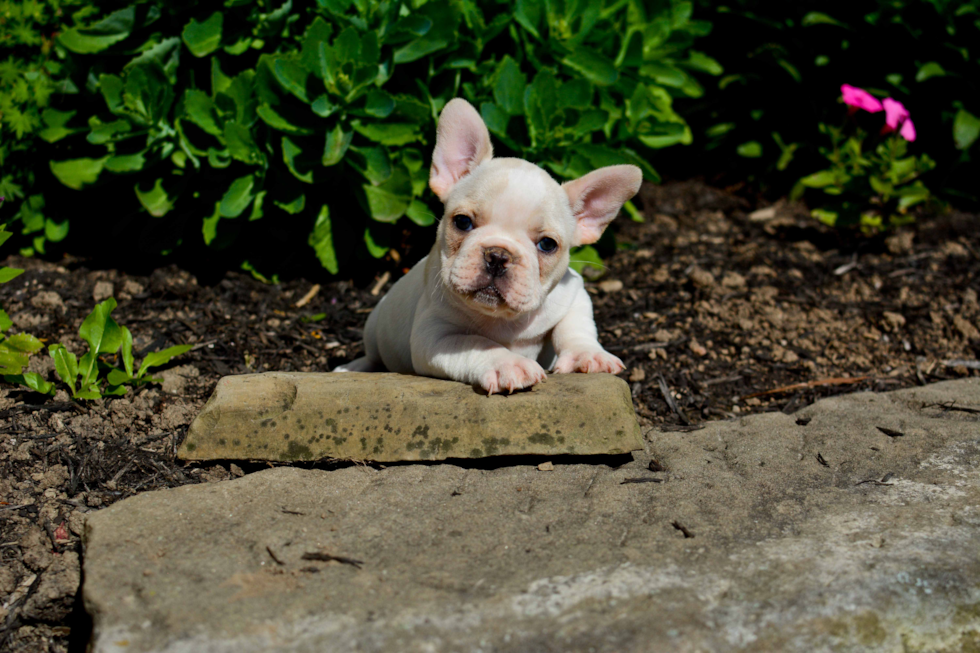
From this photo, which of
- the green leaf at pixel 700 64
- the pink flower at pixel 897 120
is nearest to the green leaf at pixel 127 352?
the green leaf at pixel 700 64

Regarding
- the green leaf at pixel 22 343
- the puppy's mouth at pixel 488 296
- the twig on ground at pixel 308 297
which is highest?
the puppy's mouth at pixel 488 296

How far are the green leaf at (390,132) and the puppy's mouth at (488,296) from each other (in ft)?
6.96

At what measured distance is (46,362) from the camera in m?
4.62

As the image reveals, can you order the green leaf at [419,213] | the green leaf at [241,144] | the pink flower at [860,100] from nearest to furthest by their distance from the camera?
the green leaf at [241,144] → the green leaf at [419,213] → the pink flower at [860,100]

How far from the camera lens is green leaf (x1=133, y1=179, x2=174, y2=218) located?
18.4 ft

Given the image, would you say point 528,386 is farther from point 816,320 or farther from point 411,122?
point 816,320

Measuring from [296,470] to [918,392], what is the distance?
3676 mm

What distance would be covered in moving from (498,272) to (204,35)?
3192 mm

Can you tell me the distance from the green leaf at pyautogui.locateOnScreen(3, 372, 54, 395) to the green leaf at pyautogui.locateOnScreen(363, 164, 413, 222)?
2403 millimetres

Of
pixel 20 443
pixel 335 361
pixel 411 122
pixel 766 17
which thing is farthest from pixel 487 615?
pixel 766 17

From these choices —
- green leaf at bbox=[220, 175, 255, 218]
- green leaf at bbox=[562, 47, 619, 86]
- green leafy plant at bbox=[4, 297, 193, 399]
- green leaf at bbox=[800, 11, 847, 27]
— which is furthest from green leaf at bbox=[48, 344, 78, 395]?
green leaf at bbox=[800, 11, 847, 27]

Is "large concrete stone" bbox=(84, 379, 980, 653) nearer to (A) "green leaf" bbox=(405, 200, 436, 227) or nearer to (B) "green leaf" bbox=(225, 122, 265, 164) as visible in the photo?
(A) "green leaf" bbox=(405, 200, 436, 227)

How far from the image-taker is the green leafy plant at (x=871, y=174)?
6.71 meters

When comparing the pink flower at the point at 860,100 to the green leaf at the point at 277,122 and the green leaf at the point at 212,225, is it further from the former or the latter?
the green leaf at the point at 212,225
